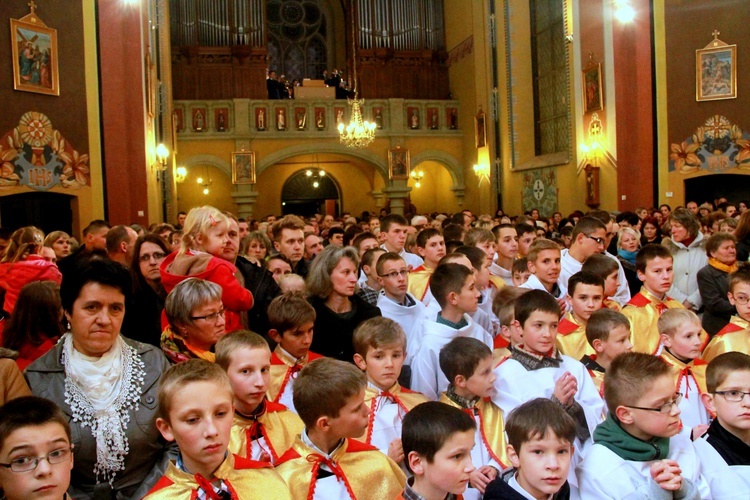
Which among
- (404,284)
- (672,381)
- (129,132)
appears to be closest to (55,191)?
(129,132)

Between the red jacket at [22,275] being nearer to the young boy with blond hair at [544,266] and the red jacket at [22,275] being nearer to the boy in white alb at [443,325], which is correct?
the boy in white alb at [443,325]

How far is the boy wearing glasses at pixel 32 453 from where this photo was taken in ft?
7.42

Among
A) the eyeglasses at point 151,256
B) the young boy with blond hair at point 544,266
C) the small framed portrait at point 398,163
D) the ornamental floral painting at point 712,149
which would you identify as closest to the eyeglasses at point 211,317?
the eyeglasses at point 151,256

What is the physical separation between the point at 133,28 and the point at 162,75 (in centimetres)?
577

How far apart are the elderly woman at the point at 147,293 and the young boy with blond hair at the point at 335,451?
1.58 m

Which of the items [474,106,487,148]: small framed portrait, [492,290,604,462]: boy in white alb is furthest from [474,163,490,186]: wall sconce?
[492,290,604,462]: boy in white alb

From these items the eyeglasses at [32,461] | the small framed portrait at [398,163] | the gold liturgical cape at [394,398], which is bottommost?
the gold liturgical cape at [394,398]

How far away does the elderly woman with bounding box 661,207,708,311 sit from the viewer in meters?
7.25

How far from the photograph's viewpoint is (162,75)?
19594 mm

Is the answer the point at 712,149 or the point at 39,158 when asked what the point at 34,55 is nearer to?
the point at 39,158

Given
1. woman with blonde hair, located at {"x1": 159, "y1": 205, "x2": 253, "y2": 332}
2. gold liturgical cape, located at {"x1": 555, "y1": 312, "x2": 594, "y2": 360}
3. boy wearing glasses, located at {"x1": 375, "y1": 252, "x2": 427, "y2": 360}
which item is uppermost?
woman with blonde hair, located at {"x1": 159, "y1": 205, "x2": 253, "y2": 332}

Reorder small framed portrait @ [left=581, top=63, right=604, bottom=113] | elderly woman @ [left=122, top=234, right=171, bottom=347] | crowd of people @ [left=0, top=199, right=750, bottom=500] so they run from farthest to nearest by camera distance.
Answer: small framed portrait @ [left=581, top=63, right=604, bottom=113]
elderly woman @ [left=122, top=234, right=171, bottom=347]
crowd of people @ [left=0, top=199, right=750, bottom=500]

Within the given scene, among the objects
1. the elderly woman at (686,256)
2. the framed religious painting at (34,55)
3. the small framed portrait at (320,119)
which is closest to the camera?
the elderly woman at (686,256)

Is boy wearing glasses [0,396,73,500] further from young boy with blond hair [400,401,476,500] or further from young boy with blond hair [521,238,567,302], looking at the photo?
young boy with blond hair [521,238,567,302]
